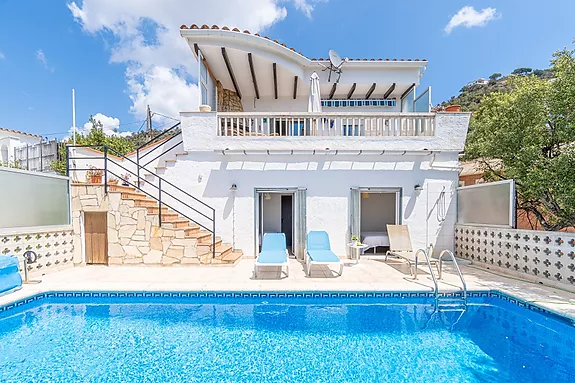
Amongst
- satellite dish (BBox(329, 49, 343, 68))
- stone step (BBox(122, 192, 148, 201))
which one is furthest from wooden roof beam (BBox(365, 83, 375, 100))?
stone step (BBox(122, 192, 148, 201))

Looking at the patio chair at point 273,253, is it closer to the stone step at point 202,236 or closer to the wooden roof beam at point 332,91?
the stone step at point 202,236

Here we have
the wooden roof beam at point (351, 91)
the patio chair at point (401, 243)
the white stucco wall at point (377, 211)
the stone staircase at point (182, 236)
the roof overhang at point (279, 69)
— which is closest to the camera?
the stone staircase at point (182, 236)

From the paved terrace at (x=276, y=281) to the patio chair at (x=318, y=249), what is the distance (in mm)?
414

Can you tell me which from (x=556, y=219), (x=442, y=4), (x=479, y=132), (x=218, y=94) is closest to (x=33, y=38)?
(x=218, y=94)

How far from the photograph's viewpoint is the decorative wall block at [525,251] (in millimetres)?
5469

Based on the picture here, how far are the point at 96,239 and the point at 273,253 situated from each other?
5290mm

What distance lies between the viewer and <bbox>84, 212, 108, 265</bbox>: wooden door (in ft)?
24.8

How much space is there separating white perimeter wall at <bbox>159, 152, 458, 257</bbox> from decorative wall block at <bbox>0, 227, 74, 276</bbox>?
9.25ft

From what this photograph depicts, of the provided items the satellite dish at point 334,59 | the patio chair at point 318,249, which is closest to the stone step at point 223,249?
the patio chair at point 318,249

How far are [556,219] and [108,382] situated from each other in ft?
35.3

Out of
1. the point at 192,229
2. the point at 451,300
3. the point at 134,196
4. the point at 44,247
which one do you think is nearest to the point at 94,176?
the point at 134,196

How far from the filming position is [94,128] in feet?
62.7

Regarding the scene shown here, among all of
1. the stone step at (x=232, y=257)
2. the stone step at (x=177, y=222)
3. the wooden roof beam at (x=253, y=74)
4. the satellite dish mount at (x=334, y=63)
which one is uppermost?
the satellite dish mount at (x=334, y=63)

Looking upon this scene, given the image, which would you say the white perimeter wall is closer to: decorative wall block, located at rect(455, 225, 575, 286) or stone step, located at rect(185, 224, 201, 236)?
stone step, located at rect(185, 224, 201, 236)
